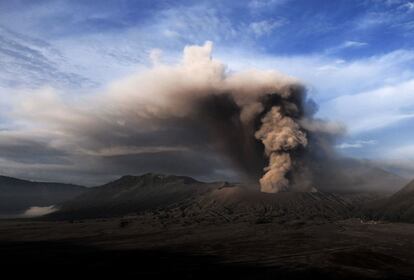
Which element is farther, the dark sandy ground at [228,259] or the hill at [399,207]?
the hill at [399,207]

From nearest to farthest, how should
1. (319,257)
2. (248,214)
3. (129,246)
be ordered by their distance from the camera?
(319,257)
(129,246)
(248,214)

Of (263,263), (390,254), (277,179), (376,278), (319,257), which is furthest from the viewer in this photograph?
(277,179)

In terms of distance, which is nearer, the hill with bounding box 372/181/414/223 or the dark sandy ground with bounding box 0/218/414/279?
the dark sandy ground with bounding box 0/218/414/279

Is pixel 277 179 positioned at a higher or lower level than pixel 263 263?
higher

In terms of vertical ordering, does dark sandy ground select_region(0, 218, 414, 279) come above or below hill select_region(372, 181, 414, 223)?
below

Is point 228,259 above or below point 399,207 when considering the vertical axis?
below

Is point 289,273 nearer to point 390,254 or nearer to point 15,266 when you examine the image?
point 390,254

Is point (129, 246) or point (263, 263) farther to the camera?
point (129, 246)

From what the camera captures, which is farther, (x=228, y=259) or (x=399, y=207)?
(x=399, y=207)

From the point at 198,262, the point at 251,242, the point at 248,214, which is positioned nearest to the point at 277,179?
the point at 248,214

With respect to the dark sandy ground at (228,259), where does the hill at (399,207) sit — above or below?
above
